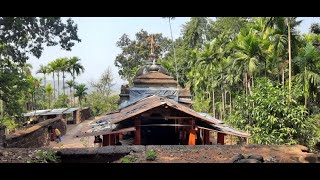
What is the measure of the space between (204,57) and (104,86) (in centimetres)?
1957

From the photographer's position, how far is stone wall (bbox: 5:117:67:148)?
12.9 meters

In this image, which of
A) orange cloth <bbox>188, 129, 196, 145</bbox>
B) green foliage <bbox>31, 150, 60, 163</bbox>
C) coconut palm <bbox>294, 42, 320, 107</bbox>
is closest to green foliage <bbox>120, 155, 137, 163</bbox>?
green foliage <bbox>31, 150, 60, 163</bbox>

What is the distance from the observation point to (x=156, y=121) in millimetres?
15141

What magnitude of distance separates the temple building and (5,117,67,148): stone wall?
→ 279 cm

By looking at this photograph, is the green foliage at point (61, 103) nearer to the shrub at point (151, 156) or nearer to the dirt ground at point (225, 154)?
the dirt ground at point (225, 154)

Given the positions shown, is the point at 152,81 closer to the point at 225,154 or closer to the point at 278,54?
the point at 278,54

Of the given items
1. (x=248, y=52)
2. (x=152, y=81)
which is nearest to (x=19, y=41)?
(x=152, y=81)

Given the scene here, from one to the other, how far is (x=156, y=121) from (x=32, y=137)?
5604 millimetres

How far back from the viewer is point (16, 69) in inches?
548

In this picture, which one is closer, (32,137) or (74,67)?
(32,137)

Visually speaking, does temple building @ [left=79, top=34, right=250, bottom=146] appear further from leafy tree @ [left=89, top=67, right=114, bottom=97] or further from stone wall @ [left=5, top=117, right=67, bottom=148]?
leafy tree @ [left=89, top=67, right=114, bottom=97]

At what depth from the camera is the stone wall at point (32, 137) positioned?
1293 cm

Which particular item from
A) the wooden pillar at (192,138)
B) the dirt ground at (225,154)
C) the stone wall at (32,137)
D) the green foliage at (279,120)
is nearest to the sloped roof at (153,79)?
the green foliage at (279,120)

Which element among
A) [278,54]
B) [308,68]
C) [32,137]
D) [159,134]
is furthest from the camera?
[278,54]
